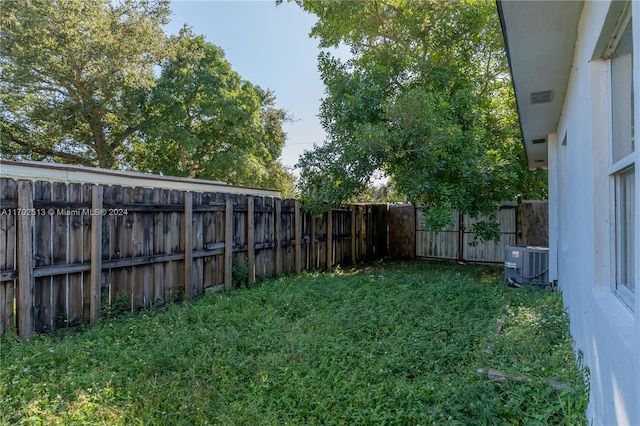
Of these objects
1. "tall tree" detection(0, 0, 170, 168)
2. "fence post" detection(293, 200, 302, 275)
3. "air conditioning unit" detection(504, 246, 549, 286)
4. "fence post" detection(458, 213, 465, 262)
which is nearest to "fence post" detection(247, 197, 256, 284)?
"fence post" detection(293, 200, 302, 275)

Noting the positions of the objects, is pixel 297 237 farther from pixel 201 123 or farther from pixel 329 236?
pixel 201 123

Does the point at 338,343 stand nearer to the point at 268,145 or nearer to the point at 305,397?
the point at 305,397

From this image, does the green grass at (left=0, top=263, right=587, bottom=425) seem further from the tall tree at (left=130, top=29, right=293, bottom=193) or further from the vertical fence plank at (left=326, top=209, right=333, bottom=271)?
the tall tree at (left=130, top=29, right=293, bottom=193)

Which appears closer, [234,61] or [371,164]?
Result: [371,164]

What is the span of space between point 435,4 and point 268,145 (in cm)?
1112

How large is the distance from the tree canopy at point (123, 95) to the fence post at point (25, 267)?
11.1 meters

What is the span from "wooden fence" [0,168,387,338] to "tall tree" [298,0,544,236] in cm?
164

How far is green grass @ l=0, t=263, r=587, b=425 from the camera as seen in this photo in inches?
91.7

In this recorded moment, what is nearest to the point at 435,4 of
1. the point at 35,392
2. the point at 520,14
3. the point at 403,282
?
the point at 403,282

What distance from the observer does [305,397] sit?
260 centimetres

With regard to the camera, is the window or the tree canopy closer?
the window

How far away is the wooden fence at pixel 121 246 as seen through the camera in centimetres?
338

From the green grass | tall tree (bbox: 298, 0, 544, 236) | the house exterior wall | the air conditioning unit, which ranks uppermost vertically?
tall tree (bbox: 298, 0, 544, 236)

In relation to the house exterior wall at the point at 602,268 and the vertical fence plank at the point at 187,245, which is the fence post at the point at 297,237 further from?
the house exterior wall at the point at 602,268
